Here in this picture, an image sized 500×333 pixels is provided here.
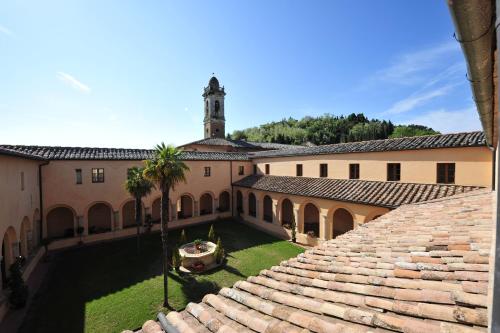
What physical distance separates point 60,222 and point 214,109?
32257 mm

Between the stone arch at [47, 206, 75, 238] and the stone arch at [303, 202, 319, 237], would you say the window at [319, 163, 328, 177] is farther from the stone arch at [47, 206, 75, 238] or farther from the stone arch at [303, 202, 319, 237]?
the stone arch at [47, 206, 75, 238]

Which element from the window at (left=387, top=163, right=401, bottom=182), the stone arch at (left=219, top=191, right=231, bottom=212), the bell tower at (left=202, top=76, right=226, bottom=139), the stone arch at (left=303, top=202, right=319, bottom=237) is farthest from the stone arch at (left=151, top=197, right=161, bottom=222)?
the bell tower at (left=202, top=76, right=226, bottom=139)

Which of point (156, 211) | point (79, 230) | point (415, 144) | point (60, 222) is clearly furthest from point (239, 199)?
point (415, 144)

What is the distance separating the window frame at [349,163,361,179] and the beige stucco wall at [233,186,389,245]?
3.19m

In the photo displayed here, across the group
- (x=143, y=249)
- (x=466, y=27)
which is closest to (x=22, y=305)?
(x=143, y=249)

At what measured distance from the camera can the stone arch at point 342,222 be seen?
69.5 feet

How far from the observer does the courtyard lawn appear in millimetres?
10523

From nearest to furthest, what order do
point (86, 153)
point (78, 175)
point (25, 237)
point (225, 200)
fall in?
point (25, 237) < point (78, 175) < point (86, 153) < point (225, 200)

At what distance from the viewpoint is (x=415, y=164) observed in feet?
50.7

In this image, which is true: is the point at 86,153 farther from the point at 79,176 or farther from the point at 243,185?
the point at 243,185

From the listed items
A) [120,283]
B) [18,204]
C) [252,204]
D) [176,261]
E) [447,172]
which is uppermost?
[447,172]

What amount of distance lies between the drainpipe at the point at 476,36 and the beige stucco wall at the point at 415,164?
13.3m

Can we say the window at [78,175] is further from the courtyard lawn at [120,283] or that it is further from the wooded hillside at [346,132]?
Answer: the wooded hillside at [346,132]

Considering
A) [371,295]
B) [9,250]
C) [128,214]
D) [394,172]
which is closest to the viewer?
[371,295]
